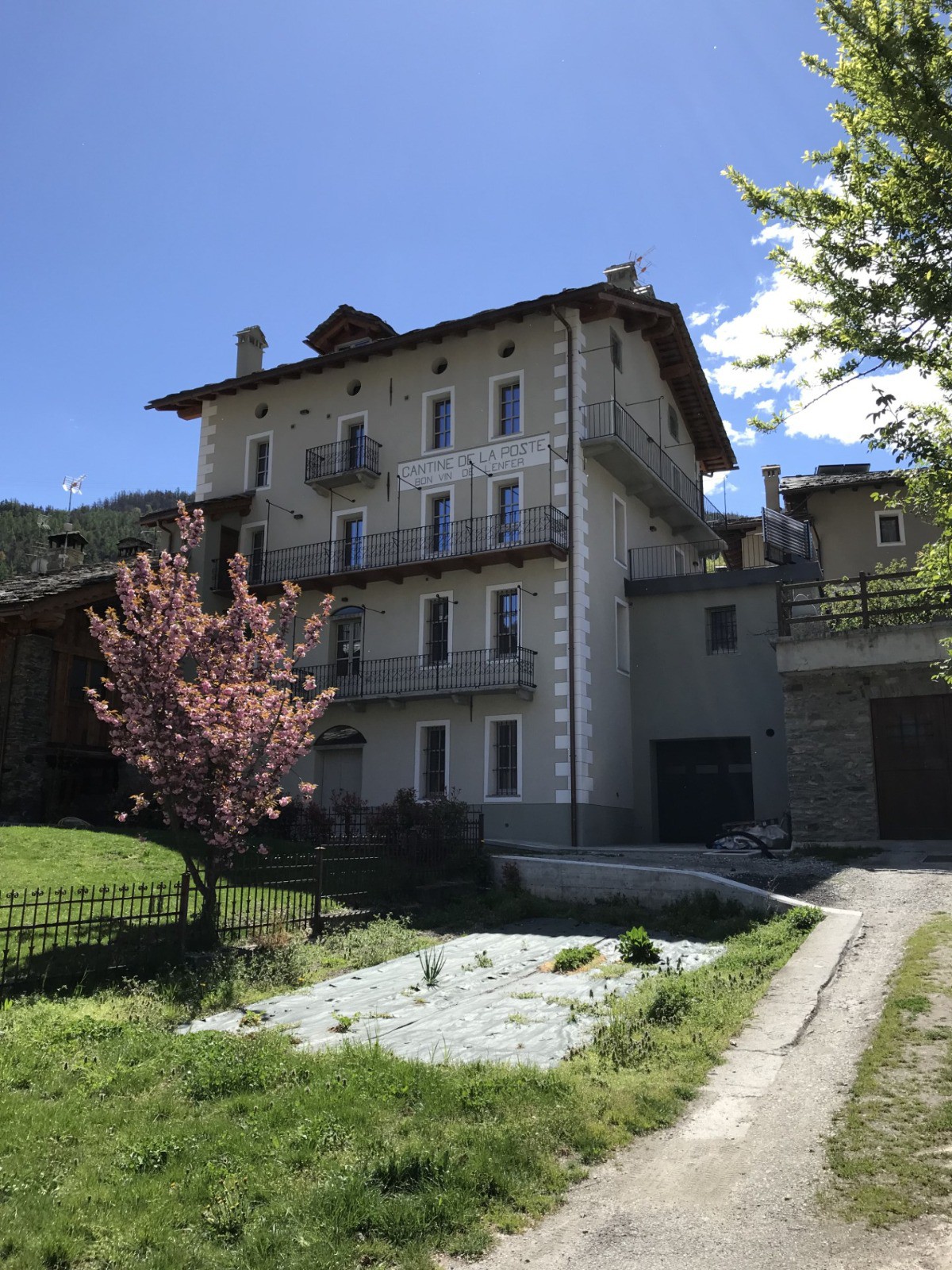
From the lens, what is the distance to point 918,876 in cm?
1539

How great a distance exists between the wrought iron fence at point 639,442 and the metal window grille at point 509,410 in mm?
1918

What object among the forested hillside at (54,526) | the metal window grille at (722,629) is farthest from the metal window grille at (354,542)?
the forested hillside at (54,526)

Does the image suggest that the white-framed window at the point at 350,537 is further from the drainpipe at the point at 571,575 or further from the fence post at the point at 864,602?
the fence post at the point at 864,602

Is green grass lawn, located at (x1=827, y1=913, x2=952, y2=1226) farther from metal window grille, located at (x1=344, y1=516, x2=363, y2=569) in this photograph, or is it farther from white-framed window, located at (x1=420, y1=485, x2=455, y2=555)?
metal window grille, located at (x1=344, y1=516, x2=363, y2=569)

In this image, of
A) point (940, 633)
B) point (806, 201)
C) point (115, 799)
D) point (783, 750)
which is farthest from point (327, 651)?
point (806, 201)

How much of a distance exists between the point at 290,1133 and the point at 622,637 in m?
21.7

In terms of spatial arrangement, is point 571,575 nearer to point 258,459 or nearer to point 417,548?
point 417,548

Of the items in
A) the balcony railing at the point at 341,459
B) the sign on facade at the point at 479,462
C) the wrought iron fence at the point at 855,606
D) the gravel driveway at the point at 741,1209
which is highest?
the balcony railing at the point at 341,459

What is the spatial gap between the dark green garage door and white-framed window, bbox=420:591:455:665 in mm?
6327

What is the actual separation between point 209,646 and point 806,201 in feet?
32.8

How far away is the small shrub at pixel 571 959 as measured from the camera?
484 inches

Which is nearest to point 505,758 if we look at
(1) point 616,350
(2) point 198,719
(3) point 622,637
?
(3) point 622,637

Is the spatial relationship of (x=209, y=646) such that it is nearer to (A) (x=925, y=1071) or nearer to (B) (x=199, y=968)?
(B) (x=199, y=968)

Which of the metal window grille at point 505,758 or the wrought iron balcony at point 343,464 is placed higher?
the wrought iron balcony at point 343,464
